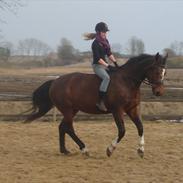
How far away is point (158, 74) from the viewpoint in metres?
7.86

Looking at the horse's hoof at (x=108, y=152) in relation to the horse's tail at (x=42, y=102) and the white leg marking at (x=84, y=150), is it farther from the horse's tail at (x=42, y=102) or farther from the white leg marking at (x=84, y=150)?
the horse's tail at (x=42, y=102)

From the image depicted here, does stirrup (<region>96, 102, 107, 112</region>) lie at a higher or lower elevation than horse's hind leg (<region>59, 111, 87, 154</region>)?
higher

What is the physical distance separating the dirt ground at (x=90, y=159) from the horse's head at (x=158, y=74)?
4.02 feet

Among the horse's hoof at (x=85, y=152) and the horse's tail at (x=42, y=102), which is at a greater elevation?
the horse's tail at (x=42, y=102)

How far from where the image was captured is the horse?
796 cm

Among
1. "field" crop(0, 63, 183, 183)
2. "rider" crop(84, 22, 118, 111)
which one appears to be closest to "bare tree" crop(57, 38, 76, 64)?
"field" crop(0, 63, 183, 183)

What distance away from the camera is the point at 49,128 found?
12312 mm

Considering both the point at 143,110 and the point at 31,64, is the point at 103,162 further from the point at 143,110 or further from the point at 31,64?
the point at 31,64

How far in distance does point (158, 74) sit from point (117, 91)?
0.77 meters

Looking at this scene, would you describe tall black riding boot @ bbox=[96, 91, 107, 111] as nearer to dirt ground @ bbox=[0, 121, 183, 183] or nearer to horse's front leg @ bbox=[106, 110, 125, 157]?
horse's front leg @ bbox=[106, 110, 125, 157]

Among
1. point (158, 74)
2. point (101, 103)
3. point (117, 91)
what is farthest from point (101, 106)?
point (158, 74)

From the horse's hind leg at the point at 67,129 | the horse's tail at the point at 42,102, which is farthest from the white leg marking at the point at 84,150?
the horse's tail at the point at 42,102

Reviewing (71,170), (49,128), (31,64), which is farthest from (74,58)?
(71,170)

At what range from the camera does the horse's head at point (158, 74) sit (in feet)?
25.7
